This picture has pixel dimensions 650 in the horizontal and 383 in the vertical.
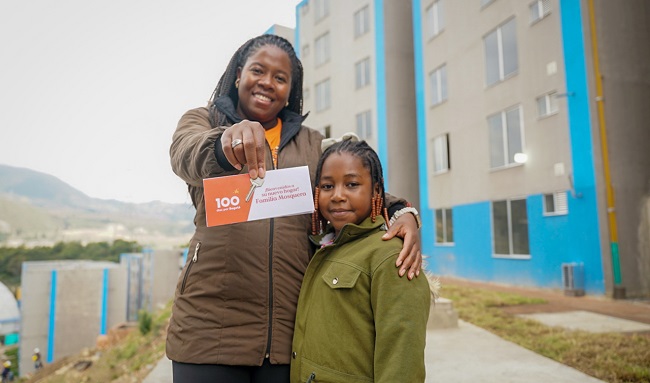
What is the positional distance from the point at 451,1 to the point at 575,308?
6277 mm

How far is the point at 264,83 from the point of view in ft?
3.95

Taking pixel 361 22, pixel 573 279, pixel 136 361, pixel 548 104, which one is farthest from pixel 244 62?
pixel 361 22

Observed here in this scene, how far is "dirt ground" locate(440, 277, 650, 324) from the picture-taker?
3848 mm

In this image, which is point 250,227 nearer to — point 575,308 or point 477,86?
point 575,308

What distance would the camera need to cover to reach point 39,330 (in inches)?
739

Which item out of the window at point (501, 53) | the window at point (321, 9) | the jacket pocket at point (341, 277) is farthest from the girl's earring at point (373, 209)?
the window at point (501, 53)

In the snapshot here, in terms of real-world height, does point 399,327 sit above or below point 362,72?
below

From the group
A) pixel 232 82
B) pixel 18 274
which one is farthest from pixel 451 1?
pixel 18 274

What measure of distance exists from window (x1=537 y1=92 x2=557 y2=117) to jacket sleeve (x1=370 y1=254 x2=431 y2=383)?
6087 millimetres

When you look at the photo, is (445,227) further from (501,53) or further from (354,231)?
(354,231)

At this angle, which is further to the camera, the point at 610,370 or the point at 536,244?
the point at 536,244

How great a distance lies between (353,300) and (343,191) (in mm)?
305

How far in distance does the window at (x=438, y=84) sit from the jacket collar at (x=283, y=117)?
818 cm

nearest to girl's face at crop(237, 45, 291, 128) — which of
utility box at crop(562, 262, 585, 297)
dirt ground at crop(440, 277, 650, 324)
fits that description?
dirt ground at crop(440, 277, 650, 324)
